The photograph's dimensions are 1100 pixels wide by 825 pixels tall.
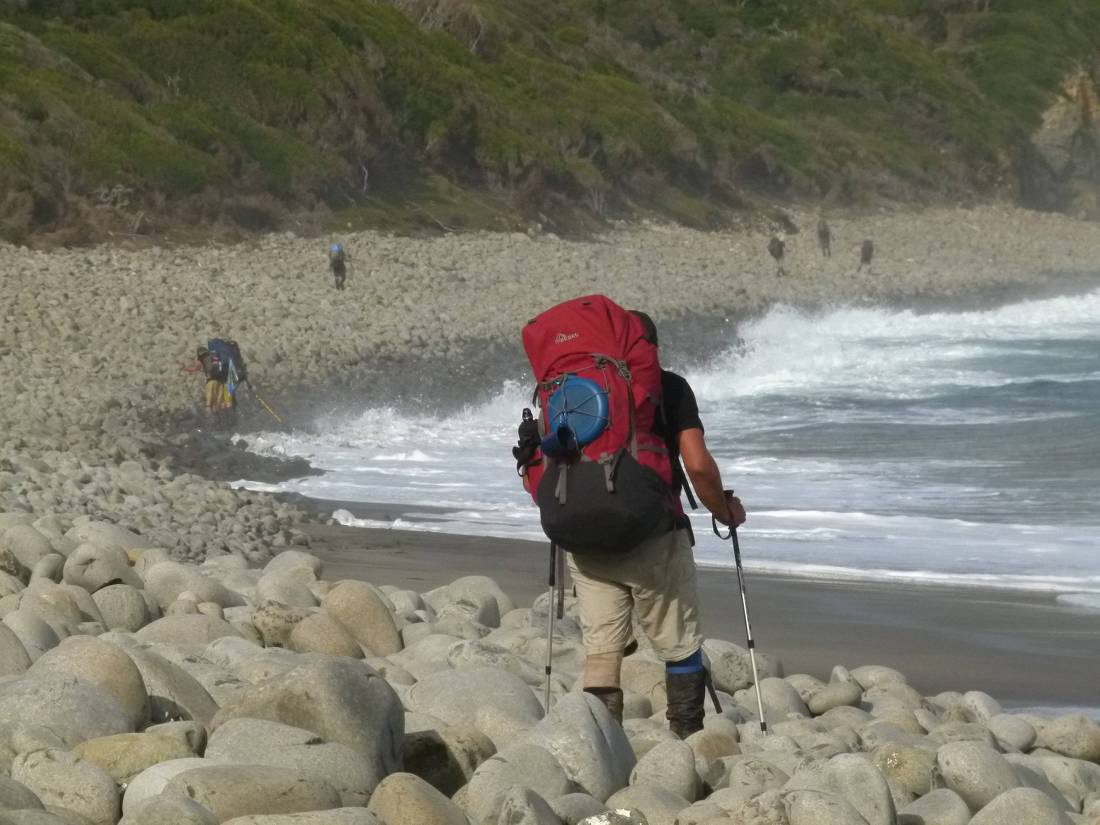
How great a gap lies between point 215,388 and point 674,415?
569 inches

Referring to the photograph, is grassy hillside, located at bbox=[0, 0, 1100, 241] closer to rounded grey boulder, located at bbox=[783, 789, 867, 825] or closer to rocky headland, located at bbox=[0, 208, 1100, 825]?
rocky headland, located at bbox=[0, 208, 1100, 825]

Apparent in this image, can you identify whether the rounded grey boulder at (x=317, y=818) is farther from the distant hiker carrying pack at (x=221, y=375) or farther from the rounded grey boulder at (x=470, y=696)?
the distant hiker carrying pack at (x=221, y=375)

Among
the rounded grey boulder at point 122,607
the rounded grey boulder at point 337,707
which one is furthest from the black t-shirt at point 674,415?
the rounded grey boulder at point 122,607

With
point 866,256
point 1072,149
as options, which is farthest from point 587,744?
point 1072,149

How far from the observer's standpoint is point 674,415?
5.33 metres

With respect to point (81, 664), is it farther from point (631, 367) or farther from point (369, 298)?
point (369, 298)

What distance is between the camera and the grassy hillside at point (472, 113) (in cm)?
3519

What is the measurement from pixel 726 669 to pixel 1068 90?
8000cm

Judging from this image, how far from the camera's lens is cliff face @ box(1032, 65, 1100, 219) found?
253 ft

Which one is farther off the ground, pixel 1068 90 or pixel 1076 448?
pixel 1068 90

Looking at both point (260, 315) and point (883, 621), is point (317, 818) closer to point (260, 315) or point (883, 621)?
point (883, 621)

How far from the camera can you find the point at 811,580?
1109cm

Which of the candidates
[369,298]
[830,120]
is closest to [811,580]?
[369,298]

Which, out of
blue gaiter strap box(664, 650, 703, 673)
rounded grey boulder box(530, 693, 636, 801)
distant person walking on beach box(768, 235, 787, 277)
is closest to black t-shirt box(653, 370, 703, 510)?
blue gaiter strap box(664, 650, 703, 673)
